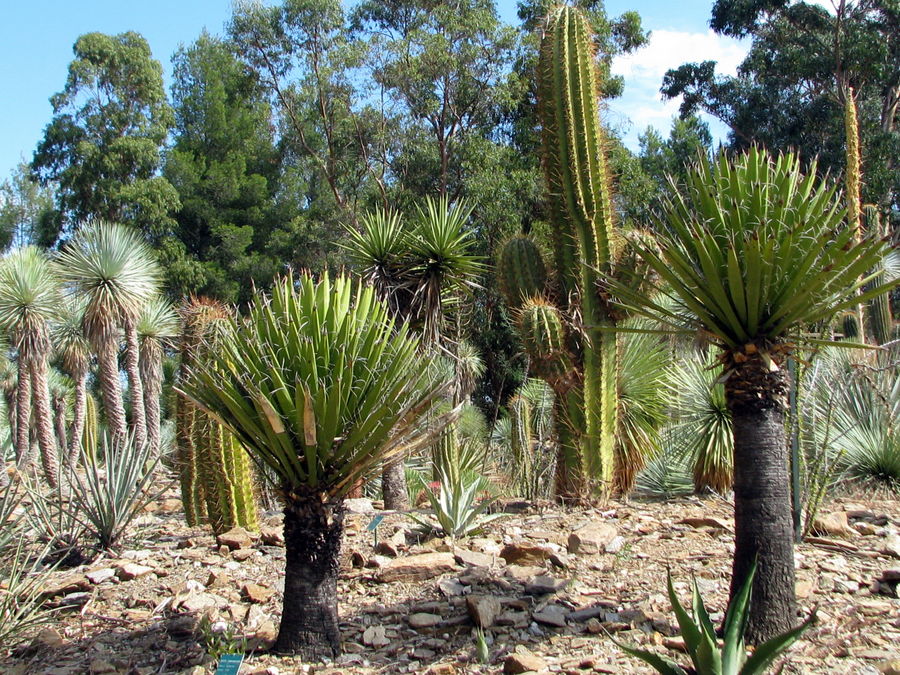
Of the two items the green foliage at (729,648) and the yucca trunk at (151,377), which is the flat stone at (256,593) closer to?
the green foliage at (729,648)

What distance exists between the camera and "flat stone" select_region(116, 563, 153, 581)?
681 centimetres

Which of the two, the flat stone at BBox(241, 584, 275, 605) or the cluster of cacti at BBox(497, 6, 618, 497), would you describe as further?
the cluster of cacti at BBox(497, 6, 618, 497)

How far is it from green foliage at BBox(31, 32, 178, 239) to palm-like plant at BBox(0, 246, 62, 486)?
29.1ft

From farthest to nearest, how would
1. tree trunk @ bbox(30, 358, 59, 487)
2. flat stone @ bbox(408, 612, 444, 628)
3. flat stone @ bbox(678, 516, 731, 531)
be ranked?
tree trunk @ bbox(30, 358, 59, 487) → flat stone @ bbox(678, 516, 731, 531) → flat stone @ bbox(408, 612, 444, 628)

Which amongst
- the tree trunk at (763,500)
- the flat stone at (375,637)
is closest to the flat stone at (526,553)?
the flat stone at (375,637)

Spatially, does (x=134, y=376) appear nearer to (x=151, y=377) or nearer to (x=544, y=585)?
(x=151, y=377)

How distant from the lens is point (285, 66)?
26.5 metres

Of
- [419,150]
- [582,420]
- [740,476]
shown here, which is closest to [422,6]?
[419,150]

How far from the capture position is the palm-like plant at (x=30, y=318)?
19.4 m

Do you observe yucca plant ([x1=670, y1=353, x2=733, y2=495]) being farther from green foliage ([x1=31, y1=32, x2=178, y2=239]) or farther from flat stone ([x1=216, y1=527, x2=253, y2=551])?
green foliage ([x1=31, y1=32, x2=178, y2=239])

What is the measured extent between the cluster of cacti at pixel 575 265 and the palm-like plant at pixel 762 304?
374 cm

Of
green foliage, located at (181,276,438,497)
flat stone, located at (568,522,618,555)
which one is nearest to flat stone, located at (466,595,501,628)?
green foliage, located at (181,276,438,497)

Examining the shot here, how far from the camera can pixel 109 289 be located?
18391mm

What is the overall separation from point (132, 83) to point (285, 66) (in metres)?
7.55
